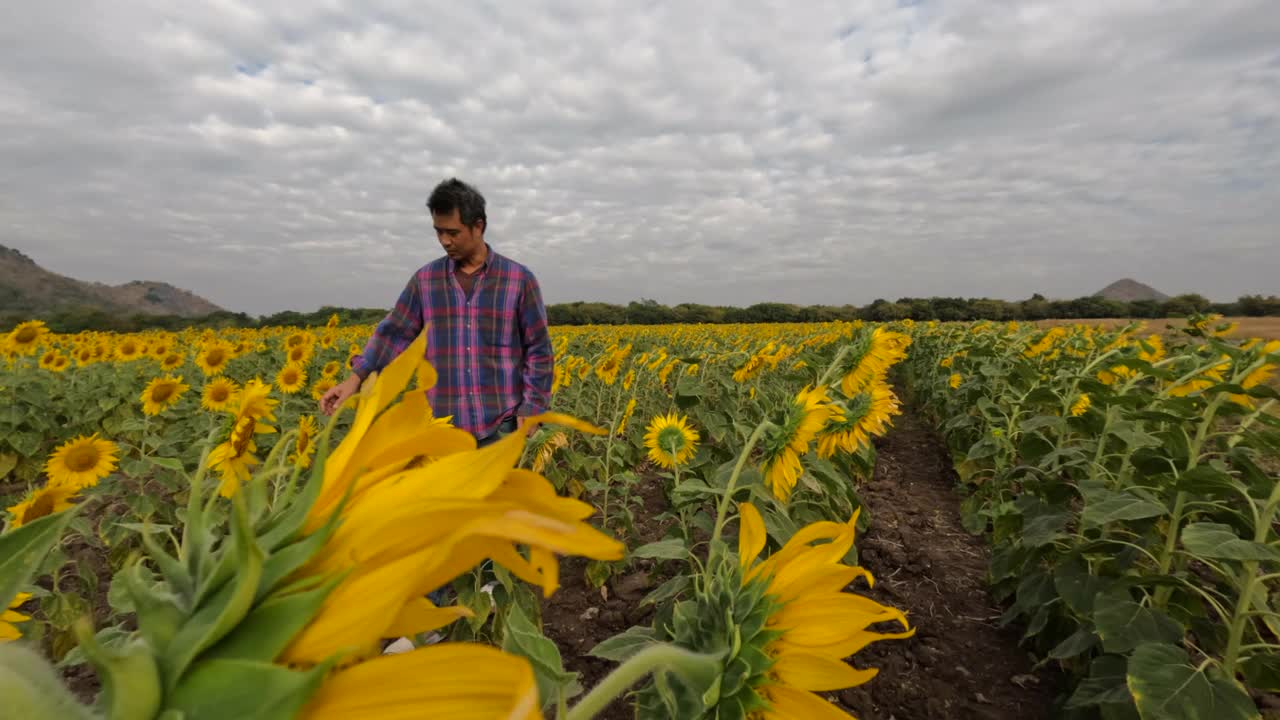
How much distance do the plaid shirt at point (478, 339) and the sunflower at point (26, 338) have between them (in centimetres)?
708

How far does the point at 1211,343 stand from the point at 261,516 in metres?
3.60

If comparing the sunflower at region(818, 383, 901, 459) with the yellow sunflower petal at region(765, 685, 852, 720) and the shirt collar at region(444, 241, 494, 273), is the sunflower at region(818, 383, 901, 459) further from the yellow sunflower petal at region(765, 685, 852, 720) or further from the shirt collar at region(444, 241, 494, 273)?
the shirt collar at region(444, 241, 494, 273)

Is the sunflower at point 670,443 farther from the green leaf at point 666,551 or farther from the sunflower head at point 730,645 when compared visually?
the sunflower head at point 730,645

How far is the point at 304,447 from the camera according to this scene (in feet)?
5.10

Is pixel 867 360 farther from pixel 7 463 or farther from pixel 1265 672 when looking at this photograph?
pixel 7 463

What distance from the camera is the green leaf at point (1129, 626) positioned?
207 cm

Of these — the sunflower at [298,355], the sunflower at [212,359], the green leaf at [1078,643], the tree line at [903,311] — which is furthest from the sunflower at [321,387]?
the tree line at [903,311]

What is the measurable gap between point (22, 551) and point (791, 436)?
1.64 m

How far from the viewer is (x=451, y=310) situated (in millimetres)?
3512

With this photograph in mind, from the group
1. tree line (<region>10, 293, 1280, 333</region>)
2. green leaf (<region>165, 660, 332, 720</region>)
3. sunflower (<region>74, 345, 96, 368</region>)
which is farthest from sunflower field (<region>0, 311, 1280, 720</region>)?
tree line (<region>10, 293, 1280, 333</region>)

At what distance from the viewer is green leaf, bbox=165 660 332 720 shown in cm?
36

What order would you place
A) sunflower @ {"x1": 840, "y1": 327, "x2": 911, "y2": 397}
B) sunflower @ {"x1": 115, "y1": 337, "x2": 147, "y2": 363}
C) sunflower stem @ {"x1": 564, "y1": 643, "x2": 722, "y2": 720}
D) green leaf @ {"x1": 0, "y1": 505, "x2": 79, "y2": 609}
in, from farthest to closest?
sunflower @ {"x1": 115, "y1": 337, "x2": 147, "y2": 363} < sunflower @ {"x1": 840, "y1": 327, "x2": 911, "y2": 397} < sunflower stem @ {"x1": 564, "y1": 643, "x2": 722, "y2": 720} < green leaf @ {"x1": 0, "y1": 505, "x2": 79, "y2": 609}

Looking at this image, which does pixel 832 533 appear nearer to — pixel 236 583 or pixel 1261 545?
pixel 236 583

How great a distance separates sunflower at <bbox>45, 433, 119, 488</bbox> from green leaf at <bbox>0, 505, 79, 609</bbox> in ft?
13.9
